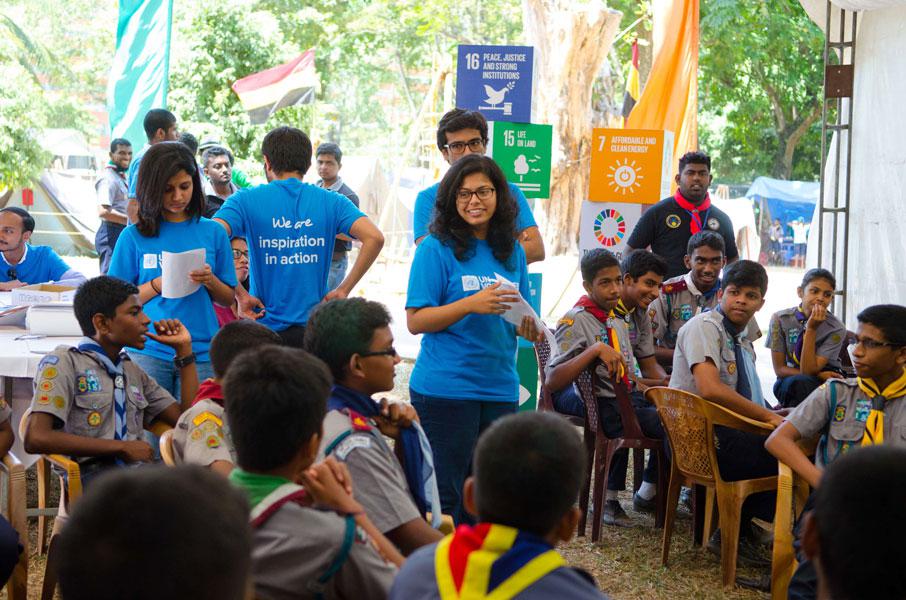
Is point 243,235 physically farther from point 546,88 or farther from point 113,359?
point 546,88

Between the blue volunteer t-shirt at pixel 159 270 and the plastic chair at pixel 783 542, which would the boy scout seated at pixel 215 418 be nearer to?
the blue volunteer t-shirt at pixel 159 270

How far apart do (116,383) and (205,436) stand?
79 centimetres

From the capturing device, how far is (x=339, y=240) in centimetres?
776

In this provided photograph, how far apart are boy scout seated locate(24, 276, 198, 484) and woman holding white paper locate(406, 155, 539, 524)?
103cm

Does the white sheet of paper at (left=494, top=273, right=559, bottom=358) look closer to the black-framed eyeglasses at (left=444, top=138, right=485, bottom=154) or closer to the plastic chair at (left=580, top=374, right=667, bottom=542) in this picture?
the black-framed eyeglasses at (left=444, top=138, right=485, bottom=154)

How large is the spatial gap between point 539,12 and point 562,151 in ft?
7.93

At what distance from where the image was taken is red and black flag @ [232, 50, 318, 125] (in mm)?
17062

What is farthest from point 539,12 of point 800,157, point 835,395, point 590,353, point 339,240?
point 800,157

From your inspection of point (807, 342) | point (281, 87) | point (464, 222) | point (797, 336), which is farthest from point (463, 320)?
point (281, 87)

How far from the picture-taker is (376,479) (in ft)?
8.29

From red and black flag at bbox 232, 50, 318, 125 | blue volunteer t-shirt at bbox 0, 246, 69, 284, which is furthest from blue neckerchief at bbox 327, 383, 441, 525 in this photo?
red and black flag at bbox 232, 50, 318, 125

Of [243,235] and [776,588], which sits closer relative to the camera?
[776,588]

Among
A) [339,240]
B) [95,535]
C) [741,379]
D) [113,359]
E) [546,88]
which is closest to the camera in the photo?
[95,535]

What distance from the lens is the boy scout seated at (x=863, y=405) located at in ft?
12.7
